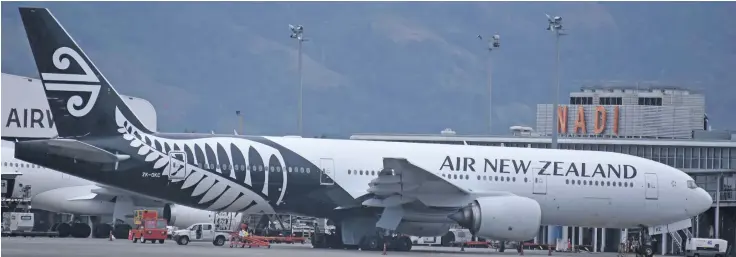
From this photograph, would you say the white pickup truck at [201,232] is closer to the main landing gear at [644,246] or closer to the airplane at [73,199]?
the airplane at [73,199]

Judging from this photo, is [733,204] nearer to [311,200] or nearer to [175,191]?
[311,200]

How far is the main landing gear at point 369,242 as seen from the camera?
1697 inches

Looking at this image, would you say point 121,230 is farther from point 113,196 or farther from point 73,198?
point 73,198

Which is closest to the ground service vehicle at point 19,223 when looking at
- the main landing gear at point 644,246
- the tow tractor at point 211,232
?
the tow tractor at point 211,232

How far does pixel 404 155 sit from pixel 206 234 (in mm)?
13223

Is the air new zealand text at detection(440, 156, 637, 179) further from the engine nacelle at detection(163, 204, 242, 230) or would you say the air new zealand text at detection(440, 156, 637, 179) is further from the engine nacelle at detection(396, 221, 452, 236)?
the engine nacelle at detection(163, 204, 242, 230)

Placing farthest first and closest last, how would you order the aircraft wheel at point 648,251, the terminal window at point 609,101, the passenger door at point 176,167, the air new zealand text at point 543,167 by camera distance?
the terminal window at point 609,101, the air new zealand text at point 543,167, the aircraft wheel at point 648,251, the passenger door at point 176,167

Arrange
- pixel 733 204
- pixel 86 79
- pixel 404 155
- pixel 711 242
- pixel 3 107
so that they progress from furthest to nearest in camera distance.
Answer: pixel 3 107 → pixel 733 204 → pixel 711 242 → pixel 404 155 → pixel 86 79

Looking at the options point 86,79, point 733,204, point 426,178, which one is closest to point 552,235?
point 733,204

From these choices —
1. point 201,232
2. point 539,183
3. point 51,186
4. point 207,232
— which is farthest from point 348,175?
point 51,186

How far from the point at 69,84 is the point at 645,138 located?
139ft

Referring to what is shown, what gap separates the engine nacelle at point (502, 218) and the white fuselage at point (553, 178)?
6.42 feet

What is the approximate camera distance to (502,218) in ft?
137

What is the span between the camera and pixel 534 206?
139 feet
